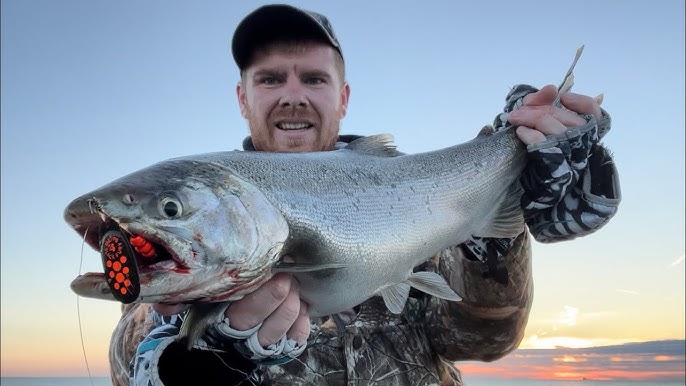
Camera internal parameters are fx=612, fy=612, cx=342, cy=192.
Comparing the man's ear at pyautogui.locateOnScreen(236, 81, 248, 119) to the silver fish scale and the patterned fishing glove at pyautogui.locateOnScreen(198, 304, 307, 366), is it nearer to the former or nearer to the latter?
the silver fish scale

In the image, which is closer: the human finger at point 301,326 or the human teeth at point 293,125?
the human finger at point 301,326

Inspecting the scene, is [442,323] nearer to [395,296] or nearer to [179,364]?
[395,296]

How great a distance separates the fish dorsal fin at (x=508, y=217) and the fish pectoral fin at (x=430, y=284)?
1.87ft

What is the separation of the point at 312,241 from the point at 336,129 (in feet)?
9.10

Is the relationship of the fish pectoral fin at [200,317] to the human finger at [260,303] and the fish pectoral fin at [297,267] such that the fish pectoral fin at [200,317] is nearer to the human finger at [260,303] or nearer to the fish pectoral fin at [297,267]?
the human finger at [260,303]

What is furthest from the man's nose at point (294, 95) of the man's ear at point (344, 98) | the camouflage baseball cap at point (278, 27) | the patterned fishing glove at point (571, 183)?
the patterned fishing glove at point (571, 183)

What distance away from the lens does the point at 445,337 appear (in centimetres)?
476

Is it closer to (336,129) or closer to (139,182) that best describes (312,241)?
(139,182)

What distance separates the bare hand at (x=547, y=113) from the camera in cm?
391

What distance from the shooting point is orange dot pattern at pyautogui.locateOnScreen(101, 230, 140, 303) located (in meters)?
2.49

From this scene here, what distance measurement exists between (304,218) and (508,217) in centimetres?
172

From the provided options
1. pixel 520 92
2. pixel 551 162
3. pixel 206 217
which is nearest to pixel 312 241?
pixel 206 217

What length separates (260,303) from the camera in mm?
3025

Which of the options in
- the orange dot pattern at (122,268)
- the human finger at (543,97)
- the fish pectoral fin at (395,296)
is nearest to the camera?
the orange dot pattern at (122,268)
